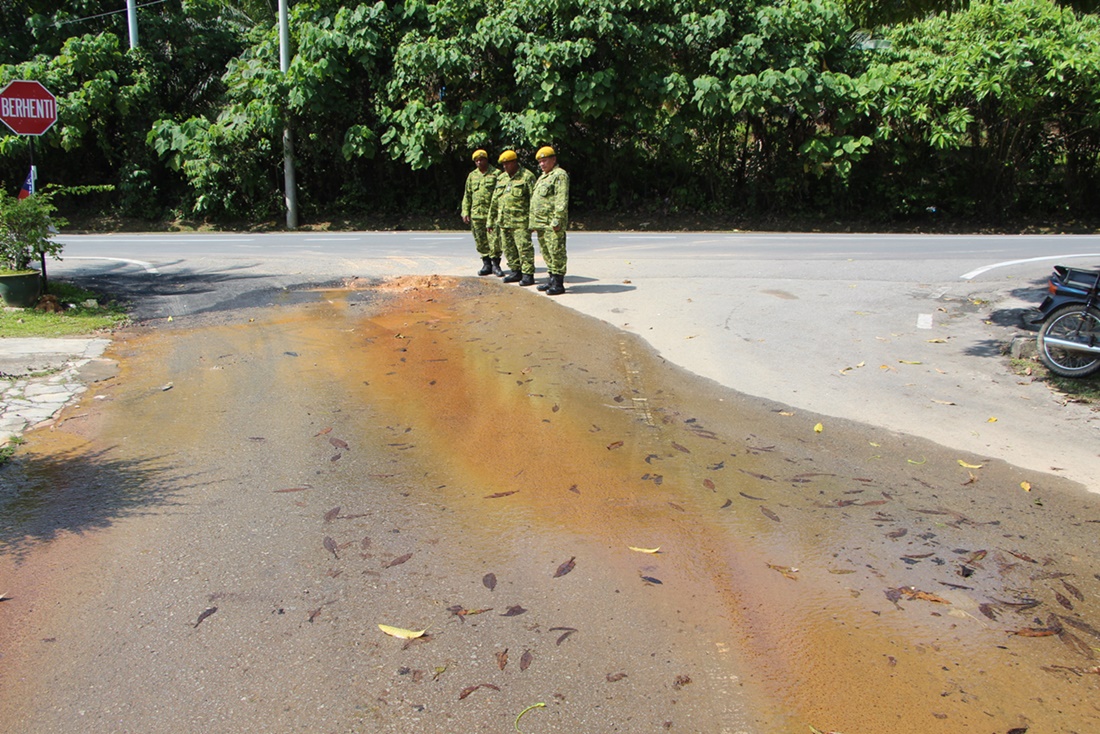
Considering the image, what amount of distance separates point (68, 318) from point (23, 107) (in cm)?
331

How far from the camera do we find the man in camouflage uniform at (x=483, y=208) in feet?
40.7

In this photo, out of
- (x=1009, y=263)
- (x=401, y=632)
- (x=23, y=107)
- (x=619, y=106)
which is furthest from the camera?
(x=619, y=106)

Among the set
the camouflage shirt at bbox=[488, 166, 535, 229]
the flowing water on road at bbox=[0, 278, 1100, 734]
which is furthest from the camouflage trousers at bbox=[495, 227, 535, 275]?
the flowing water on road at bbox=[0, 278, 1100, 734]

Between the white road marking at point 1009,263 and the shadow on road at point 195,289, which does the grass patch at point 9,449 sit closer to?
the shadow on road at point 195,289

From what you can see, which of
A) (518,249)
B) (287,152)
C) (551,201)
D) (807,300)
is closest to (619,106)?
(287,152)

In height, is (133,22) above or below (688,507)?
above

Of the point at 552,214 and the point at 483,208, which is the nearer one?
the point at 552,214

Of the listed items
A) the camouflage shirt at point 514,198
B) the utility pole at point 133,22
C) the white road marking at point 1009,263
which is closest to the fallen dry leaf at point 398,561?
the camouflage shirt at point 514,198

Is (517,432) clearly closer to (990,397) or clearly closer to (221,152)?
(990,397)

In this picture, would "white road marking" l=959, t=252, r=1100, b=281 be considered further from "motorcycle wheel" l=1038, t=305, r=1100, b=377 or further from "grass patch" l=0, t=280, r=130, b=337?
"grass patch" l=0, t=280, r=130, b=337

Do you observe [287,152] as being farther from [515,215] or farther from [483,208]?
[515,215]

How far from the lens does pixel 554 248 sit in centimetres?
1112

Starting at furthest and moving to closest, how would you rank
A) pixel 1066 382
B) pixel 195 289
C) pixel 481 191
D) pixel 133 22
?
pixel 133 22 < pixel 481 191 < pixel 195 289 < pixel 1066 382

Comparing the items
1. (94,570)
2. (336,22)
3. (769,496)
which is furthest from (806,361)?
(336,22)
